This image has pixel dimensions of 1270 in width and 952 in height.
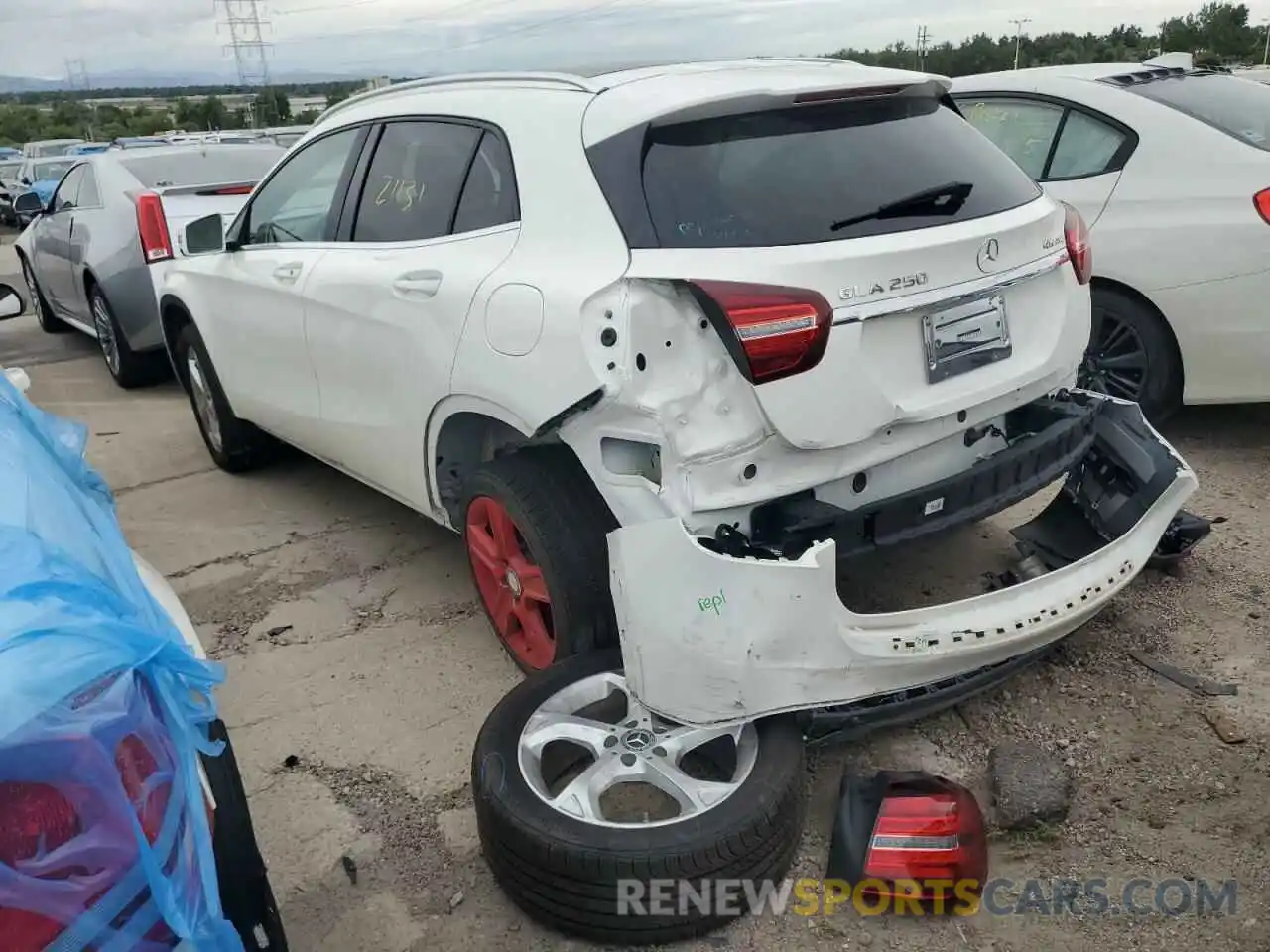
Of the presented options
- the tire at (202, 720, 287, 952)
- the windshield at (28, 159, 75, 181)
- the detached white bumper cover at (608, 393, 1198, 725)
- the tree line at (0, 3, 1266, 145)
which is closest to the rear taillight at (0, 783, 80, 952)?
the tire at (202, 720, 287, 952)

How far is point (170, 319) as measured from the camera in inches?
214

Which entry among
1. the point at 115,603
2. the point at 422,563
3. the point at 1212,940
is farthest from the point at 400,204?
the point at 1212,940

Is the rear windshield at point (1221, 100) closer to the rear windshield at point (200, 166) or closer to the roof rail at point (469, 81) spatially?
the roof rail at point (469, 81)

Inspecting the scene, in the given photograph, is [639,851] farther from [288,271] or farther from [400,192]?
[288,271]

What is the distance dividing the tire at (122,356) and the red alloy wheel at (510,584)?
16.6ft

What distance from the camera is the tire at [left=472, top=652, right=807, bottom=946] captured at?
90.4 inches

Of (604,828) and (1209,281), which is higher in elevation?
(1209,281)

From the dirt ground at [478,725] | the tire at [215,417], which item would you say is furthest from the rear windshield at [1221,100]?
the tire at [215,417]

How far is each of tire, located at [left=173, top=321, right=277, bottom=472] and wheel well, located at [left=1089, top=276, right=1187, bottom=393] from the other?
4.01 m

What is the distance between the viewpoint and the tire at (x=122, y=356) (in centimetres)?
741

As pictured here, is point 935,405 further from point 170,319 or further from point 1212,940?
point 170,319

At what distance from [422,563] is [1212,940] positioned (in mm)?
2996

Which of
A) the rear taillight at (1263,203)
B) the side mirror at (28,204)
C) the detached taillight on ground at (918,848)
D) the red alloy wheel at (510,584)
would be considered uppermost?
the side mirror at (28,204)

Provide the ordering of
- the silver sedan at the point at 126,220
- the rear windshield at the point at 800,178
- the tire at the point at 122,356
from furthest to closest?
the tire at the point at 122,356 → the silver sedan at the point at 126,220 → the rear windshield at the point at 800,178
